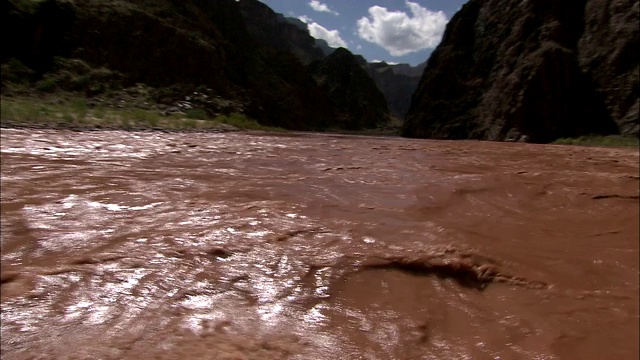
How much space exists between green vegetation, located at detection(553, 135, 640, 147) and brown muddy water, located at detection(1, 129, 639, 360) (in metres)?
17.3

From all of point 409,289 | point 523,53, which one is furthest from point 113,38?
point 409,289

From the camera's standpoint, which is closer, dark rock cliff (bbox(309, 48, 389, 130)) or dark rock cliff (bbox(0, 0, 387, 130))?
dark rock cliff (bbox(0, 0, 387, 130))

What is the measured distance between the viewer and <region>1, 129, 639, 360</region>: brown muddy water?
5.65 feet

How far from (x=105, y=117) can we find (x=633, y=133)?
20971mm

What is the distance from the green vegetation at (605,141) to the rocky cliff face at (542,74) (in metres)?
0.91

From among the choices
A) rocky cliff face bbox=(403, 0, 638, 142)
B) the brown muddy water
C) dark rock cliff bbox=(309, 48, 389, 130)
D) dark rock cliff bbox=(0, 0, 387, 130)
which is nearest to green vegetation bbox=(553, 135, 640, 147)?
rocky cliff face bbox=(403, 0, 638, 142)

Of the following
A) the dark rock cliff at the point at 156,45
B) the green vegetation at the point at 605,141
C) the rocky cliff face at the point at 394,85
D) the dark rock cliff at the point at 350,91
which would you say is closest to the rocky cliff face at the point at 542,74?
the green vegetation at the point at 605,141

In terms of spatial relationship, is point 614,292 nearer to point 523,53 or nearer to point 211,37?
point 523,53

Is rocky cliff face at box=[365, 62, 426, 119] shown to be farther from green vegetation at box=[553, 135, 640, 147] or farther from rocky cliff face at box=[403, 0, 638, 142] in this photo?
green vegetation at box=[553, 135, 640, 147]

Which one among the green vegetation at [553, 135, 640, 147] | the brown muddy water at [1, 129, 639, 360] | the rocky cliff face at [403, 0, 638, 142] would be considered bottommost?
the brown muddy water at [1, 129, 639, 360]

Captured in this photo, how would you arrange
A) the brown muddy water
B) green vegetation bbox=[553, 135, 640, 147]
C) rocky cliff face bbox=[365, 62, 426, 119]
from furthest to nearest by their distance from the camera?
rocky cliff face bbox=[365, 62, 426, 119] → green vegetation bbox=[553, 135, 640, 147] → the brown muddy water

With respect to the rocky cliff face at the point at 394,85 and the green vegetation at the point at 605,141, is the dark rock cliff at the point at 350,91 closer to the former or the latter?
the rocky cliff face at the point at 394,85

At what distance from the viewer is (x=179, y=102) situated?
25.6m

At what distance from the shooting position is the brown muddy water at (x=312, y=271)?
5.65ft
